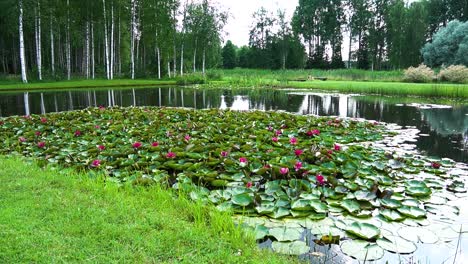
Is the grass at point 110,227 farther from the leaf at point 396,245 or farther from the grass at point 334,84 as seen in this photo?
the grass at point 334,84

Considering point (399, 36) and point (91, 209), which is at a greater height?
point (399, 36)

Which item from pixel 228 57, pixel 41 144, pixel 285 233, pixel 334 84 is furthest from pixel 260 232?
pixel 228 57

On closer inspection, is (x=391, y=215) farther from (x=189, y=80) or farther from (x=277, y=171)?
(x=189, y=80)

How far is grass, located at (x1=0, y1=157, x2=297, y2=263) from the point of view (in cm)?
263

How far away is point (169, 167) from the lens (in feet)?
15.9

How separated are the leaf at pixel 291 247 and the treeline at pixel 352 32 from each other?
46062 millimetres

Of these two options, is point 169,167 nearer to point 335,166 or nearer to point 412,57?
point 335,166

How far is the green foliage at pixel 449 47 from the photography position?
1303 inches

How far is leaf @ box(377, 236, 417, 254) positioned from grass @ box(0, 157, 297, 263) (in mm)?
900

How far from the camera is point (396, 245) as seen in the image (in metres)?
3.02

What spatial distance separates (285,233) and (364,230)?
69cm

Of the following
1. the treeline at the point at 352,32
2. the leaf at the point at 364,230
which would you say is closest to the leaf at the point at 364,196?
the leaf at the point at 364,230

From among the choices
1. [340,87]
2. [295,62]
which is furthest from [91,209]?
[295,62]

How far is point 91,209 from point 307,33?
182 ft
